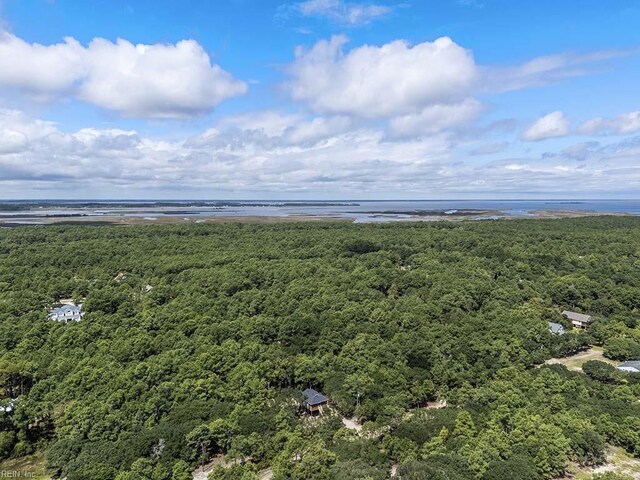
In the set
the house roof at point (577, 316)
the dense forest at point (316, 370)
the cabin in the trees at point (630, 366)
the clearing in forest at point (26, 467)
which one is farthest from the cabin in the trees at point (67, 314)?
the house roof at point (577, 316)

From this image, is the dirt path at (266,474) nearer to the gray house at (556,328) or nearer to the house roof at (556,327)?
the gray house at (556,328)

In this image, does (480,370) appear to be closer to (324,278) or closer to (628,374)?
(628,374)

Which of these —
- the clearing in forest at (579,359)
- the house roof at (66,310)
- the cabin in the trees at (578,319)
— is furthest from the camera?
the cabin in the trees at (578,319)

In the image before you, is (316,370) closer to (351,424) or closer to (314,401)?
(314,401)

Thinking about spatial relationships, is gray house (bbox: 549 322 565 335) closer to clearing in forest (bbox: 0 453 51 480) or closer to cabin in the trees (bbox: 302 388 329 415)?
cabin in the trees (bbox: 302 388 329 415)

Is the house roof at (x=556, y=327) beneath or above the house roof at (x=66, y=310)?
beneath

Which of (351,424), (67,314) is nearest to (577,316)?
(351,424)
